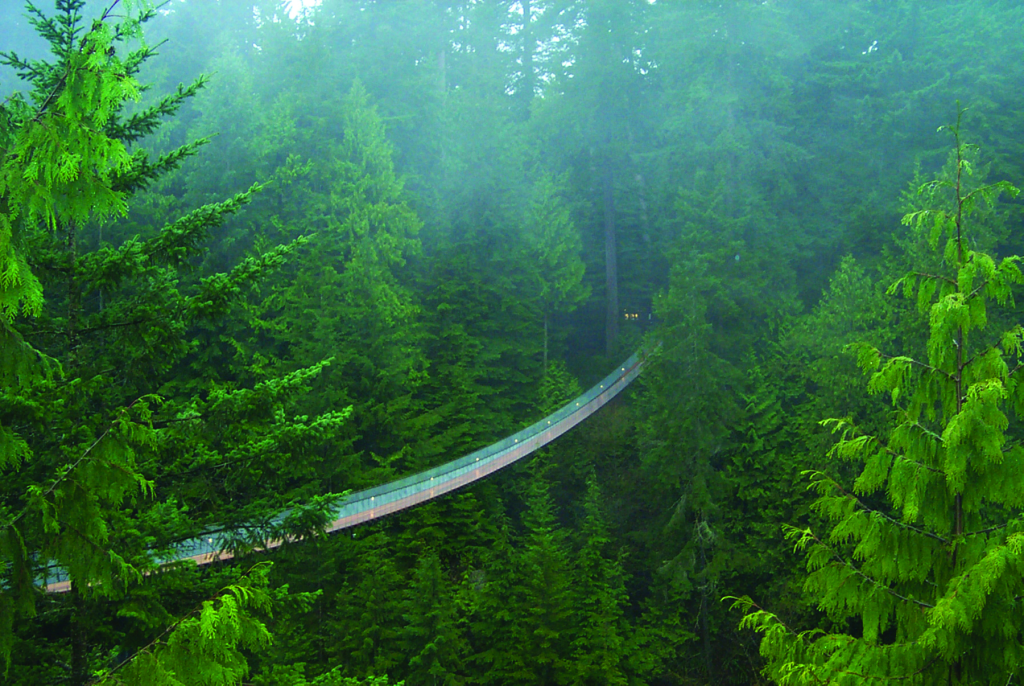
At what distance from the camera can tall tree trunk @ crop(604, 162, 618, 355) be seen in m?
25.4

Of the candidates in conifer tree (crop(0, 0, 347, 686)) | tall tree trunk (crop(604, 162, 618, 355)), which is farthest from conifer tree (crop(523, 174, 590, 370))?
conifer tree (crop(0, 0, 347, 686))

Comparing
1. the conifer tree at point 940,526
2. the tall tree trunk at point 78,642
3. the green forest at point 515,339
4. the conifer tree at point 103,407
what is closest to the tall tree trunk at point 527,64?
the green forest at point 515,339

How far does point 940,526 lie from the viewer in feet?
15.5

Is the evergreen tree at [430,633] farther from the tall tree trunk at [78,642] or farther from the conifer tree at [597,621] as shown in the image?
the tall tree trunk at [78,642]

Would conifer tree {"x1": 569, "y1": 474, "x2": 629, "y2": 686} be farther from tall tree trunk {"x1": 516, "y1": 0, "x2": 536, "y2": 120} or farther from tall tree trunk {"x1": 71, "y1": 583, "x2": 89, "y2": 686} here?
tall tree trunk {"x1": 516, "y1": 0, "x2": 536, "y2": 120}

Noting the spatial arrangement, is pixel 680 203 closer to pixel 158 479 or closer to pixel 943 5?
pixel 943 5

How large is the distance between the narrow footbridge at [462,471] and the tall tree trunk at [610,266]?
2.89 m

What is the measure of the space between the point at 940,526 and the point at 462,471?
463 inches

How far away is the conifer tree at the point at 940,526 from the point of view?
4254mm

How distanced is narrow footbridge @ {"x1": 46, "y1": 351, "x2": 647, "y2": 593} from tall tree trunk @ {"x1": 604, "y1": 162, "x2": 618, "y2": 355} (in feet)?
9.49

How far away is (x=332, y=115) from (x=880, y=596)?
20.7m

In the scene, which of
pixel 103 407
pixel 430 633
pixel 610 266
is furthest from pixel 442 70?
pixel 103 407

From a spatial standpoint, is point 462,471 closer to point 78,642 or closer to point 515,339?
point 515,339

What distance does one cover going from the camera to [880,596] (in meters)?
4.82
